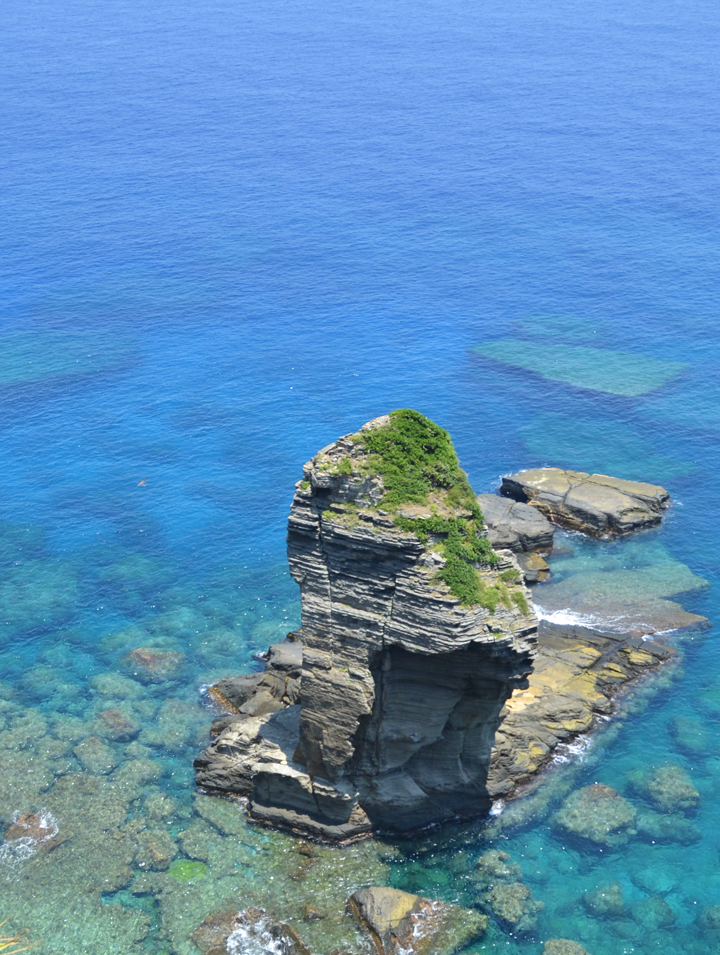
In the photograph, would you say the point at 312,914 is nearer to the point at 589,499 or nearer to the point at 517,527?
the point at 517,527

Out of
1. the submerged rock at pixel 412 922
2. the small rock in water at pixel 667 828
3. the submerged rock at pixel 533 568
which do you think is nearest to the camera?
the submerged rock at pixel 412 922

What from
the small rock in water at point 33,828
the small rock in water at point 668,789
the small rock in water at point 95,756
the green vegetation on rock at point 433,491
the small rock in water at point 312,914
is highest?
the green vegetation on rock at point 433,491

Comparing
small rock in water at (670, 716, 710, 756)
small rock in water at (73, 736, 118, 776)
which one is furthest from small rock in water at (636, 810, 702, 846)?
small rock in water at (73, 736, 118, 776)

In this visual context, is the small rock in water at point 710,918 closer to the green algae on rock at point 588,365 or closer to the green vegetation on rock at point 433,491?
the green vegetation on rock at point 433,491

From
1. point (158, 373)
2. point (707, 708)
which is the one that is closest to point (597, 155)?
point (158, 373)

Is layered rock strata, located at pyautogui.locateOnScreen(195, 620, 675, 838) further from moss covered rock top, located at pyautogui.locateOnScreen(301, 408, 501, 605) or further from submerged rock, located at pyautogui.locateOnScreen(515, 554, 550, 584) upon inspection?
moss covered rock top, located at pyautogui.locateOnScreen(301, 408, 501, 605)

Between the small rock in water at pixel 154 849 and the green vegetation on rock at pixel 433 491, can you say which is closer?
the green vegetation on rock at pixel 433 491

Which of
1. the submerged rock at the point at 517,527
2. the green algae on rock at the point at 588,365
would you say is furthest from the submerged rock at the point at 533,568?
the green algae on rock at the point at 588,365
